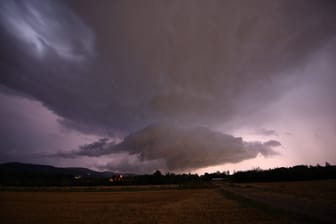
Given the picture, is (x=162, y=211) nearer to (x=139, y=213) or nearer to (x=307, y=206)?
(x=139, y=213)

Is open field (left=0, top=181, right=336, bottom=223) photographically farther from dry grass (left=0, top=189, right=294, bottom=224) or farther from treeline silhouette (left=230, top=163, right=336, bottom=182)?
treeline silhouette (left=230, top=163, right=336, bottom=182)

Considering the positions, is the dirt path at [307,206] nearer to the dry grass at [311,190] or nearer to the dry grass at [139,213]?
the dry grass at [139,213]

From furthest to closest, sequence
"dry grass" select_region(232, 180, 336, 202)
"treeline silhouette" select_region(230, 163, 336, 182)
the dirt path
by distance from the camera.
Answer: "treeline silhouette" select_region(230, 163, 336, 182)
"dry grass" select_region(232, 180, 336, 202)
the dirt path

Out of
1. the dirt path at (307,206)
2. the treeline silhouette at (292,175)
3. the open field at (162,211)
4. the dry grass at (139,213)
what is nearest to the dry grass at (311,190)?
the open field at (162,211)

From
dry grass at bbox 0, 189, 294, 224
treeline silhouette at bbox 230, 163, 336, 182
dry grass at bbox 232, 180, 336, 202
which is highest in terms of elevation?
treeline silhouette at bbox 230, 163, 336, 182

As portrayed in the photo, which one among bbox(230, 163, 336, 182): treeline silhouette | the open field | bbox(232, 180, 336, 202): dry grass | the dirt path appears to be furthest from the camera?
bbox(230, 163, 336, 182): treeline silhouette

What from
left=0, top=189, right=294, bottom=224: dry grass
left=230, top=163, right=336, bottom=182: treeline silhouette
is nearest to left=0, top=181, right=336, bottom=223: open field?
left=0, top=189, right=294, bottom=224: dry grass

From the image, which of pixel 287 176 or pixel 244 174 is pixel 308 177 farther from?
pixel 244 174

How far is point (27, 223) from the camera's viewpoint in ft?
73.4

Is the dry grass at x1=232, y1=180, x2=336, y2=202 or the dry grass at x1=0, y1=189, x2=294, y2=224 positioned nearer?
the dry grass at x1=0, y1=189, x2=294, y2=224

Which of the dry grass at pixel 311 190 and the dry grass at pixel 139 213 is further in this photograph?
the dry grass at pixel 311 190

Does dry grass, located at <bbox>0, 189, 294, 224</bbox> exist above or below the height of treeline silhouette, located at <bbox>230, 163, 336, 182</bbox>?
below

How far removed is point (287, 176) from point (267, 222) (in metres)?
135

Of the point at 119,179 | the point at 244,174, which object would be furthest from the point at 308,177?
the point at 119,179
